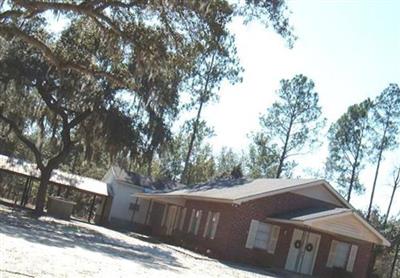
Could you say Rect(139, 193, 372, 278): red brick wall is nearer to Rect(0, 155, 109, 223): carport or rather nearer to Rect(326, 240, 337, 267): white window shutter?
Rect(326, 240, 337, 267): white window shutter

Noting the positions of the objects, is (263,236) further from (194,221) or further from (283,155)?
(283,155)

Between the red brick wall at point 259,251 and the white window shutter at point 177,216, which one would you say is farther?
the white window shutter at point 177,216

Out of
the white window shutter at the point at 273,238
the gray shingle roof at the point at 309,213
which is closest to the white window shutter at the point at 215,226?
the white window shutter at the point at 273,238

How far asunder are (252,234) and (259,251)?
800 millimetres

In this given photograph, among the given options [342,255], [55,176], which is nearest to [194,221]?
[342,255]

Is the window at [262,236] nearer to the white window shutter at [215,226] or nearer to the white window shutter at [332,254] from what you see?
the white window shutter at [215,226]

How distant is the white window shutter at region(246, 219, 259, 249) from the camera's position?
2452 cm

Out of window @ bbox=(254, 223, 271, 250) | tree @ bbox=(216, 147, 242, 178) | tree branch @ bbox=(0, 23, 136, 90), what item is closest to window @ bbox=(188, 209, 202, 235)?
→ window @ bbox=(254, 223, 271, 250)

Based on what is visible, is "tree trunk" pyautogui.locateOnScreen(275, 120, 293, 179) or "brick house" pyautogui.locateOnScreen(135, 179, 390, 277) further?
"tree trunk" pyautogui.locateOnScreen(275, 120, 293, 179)

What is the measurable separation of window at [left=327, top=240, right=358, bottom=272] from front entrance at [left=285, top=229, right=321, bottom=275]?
85 cm

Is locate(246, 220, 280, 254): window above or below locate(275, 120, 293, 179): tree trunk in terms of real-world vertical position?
below

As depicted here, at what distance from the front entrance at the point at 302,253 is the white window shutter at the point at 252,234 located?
1795 mm

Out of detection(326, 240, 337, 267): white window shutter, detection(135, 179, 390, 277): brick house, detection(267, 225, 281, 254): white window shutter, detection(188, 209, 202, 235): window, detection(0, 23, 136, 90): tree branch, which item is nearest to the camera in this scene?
detection(0, 23, 136, 90): tree branch

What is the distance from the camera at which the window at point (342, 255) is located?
2562 cm
